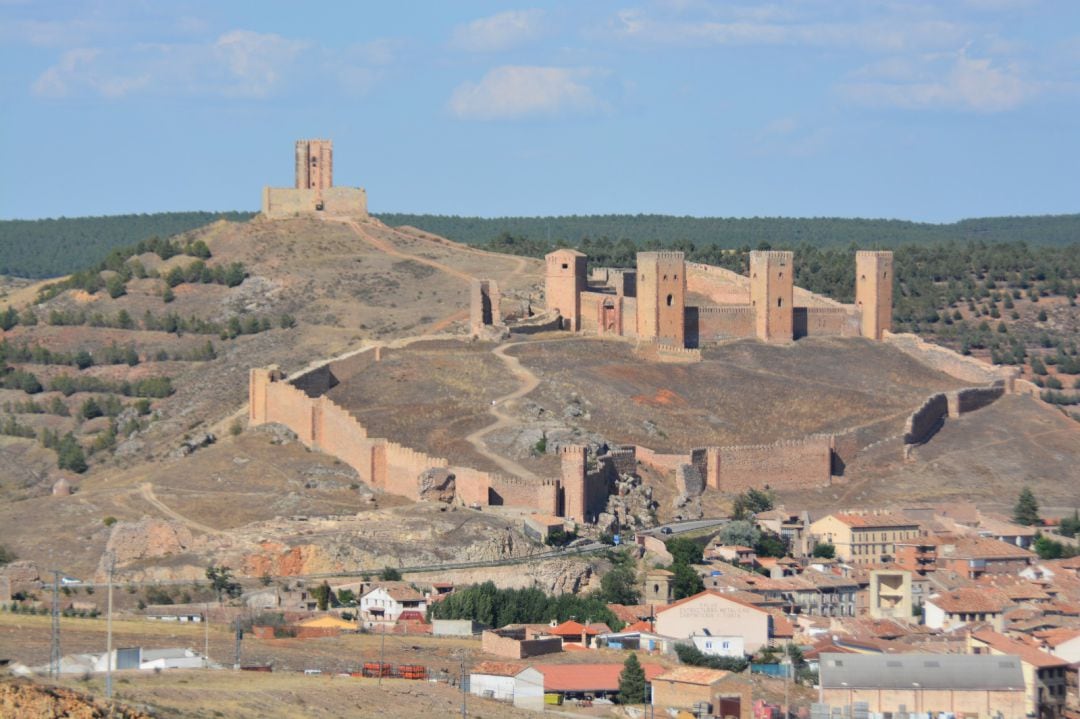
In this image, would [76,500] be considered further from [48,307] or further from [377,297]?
[48,307]

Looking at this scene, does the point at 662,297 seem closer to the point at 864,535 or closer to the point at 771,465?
the point at 771,465

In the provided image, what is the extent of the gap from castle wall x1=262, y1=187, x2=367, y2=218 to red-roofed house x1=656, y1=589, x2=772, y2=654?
5256 cm

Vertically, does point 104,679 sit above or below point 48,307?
below

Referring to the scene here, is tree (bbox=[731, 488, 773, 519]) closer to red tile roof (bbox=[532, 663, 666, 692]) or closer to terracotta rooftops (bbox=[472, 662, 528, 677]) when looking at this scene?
red tile roof (bbox=[532, 663, 666, 692])

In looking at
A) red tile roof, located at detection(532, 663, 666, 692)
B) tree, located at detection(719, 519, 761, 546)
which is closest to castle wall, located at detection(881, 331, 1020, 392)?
tree, located at detection(719, 519, 761, 546)

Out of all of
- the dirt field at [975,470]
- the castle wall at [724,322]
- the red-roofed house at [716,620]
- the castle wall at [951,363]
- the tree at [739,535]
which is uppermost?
the castle wall at [724,322]

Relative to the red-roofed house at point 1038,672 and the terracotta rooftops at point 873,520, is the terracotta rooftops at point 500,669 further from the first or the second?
the terracotta rooftops at point 873,520

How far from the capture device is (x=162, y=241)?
11675 centimetres

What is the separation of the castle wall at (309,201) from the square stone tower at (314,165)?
30cm

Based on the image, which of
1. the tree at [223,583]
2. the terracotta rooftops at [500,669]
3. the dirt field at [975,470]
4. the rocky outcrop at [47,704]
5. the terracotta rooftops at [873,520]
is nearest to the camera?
the rocky outcrop at [47,704]

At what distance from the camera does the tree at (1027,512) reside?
78.1m

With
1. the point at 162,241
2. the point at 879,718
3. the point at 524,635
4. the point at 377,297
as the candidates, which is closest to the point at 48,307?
the point at 162,241

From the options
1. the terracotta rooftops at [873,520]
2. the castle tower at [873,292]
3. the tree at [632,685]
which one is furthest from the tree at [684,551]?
the castle tower at [873,292]

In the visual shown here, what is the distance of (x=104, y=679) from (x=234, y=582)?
21377mm
